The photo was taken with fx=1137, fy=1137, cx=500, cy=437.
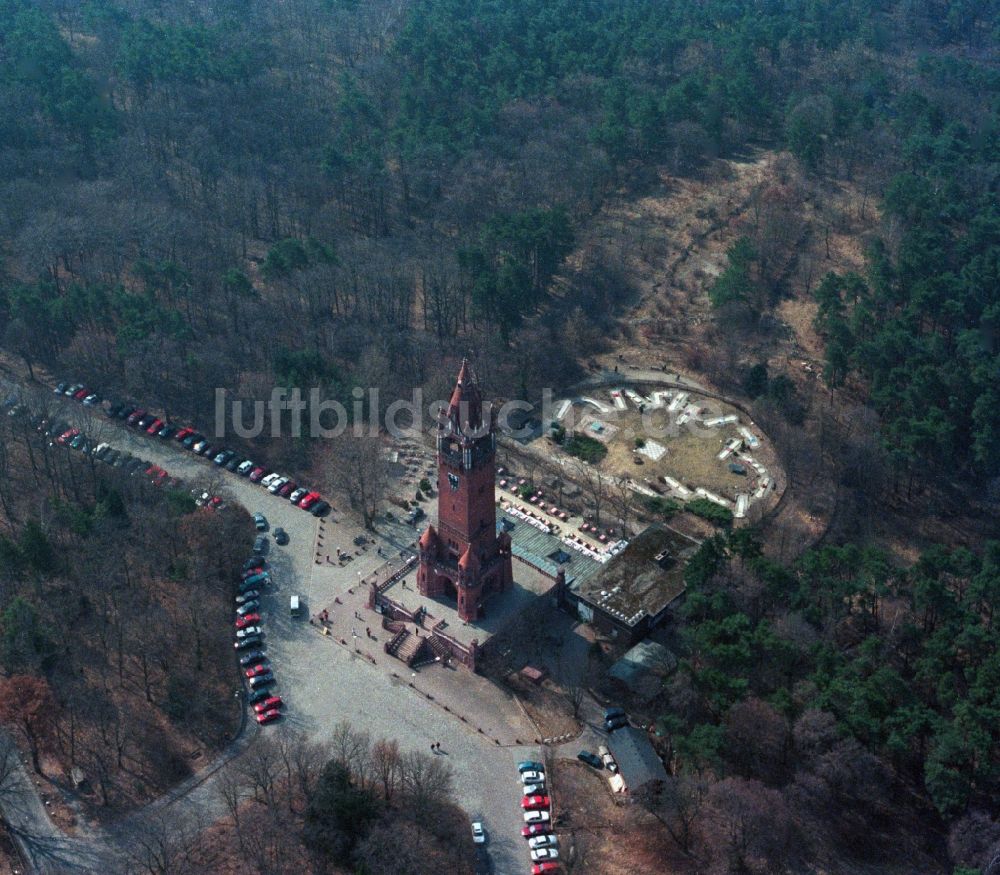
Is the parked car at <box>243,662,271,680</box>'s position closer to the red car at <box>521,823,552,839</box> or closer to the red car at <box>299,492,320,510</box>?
the red car at <box>299,492,320,510</box>

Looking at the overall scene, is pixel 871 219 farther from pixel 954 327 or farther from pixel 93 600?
pixel 93 600

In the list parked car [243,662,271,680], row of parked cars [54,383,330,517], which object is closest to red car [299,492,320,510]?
row of parked cars [54,383,330,517]

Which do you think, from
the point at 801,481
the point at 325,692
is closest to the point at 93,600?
the point at 325,692

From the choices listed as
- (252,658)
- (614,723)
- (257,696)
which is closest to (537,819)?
(614,723)

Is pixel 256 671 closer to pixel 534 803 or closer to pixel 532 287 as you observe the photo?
pixel 534 803

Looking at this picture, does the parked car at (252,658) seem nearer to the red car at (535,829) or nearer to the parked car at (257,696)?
the parked car at (257,696)

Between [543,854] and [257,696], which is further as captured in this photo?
[257,696]

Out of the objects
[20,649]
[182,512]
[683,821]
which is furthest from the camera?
[182,512]
